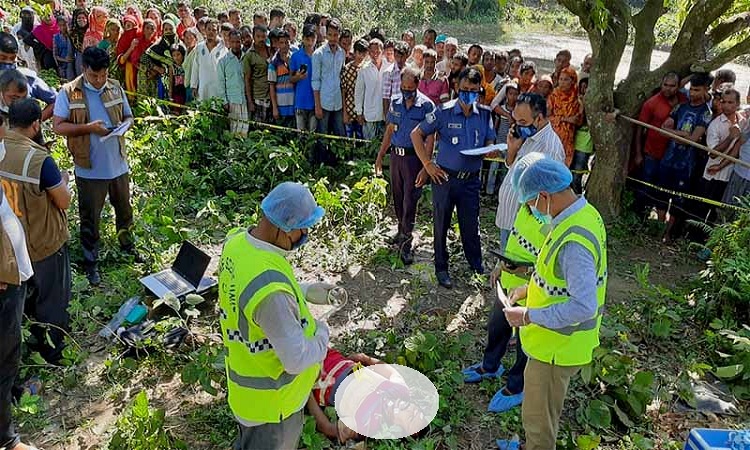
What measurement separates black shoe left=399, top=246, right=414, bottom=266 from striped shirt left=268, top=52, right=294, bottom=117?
3.10 meters

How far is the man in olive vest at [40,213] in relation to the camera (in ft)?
12.0

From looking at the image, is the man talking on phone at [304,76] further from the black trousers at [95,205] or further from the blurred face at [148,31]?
the black trousers at [95,205]

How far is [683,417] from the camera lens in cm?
396

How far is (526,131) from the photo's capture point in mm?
4352

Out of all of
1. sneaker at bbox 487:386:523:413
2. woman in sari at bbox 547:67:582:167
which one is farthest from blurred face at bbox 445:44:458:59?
sneaker at bbox 487:386:523:413

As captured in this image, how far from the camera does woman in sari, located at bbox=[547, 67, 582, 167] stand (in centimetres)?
681

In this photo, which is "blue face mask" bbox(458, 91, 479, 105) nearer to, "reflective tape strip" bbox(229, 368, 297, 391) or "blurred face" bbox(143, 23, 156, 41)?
"reflective tape strip" bbox(229, 368, 297, 391)

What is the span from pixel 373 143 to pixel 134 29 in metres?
4.14

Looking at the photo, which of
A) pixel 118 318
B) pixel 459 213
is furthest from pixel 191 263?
pixel 459 213

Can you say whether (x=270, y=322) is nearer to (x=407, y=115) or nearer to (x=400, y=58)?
(x=407, y=115)

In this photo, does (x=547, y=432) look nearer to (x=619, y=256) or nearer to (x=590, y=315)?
(x=590, y=315)

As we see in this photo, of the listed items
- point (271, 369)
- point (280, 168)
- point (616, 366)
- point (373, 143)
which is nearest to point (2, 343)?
point (271, 369)

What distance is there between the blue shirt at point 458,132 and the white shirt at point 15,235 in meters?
3.25

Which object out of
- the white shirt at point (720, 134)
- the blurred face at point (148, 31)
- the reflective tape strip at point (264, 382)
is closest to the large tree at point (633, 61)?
the white shirt at point (720, 134)
